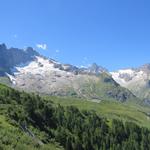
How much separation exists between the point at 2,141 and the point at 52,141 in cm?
5229

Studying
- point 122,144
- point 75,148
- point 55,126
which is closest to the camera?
point 75,148

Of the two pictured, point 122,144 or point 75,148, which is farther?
point 122,144

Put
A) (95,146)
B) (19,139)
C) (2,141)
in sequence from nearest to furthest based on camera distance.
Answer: (2,141) < (19,139) < (95,146)

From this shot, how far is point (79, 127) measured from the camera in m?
173

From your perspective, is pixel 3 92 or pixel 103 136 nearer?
pixel 3 92

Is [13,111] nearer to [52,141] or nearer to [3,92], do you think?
[52,141]

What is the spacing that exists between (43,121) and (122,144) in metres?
69.2

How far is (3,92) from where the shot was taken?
490ft

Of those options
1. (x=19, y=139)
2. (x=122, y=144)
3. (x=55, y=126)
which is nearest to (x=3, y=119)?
(x=19, y=139)

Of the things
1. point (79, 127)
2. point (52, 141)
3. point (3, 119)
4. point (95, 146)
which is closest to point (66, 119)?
point (79, 127)

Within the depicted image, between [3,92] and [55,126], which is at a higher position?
[3,92]

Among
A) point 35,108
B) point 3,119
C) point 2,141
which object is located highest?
point 35,108

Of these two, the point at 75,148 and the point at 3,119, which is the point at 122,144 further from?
the point at 3,119

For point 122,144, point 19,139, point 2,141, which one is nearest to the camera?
point 2,141
